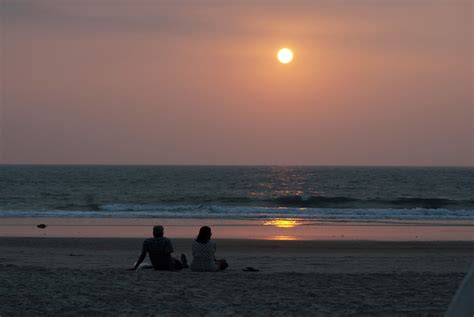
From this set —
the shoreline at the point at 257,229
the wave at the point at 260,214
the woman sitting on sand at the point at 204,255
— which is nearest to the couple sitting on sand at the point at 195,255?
the woman sitting on sand at the point at 204,255

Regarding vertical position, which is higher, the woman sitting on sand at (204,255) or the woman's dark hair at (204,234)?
→ the woman's dark hair at (204,234)

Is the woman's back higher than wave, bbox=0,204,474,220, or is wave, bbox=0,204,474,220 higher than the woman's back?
the woman's back

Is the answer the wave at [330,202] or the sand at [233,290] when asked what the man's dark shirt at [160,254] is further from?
the wave at [330,202]

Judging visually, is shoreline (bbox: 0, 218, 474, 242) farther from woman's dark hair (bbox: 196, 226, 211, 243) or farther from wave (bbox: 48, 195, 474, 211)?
wave (bbox: 48, 195, 474, 211)

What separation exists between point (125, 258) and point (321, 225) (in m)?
14.0

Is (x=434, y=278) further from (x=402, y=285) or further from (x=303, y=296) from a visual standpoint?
(x=303, y=296)

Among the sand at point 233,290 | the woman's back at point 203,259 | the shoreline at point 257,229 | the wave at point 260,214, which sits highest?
the woman's back at point 203,259

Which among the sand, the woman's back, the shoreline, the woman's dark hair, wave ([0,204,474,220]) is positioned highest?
the woman's dark hair

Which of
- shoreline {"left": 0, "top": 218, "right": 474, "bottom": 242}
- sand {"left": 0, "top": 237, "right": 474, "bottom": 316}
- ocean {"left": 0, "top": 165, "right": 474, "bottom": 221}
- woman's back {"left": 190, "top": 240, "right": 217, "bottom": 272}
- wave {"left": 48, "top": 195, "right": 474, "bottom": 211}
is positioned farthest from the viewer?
wave {"left": 48, "top": 195, "right": 474, "bottom": 211}

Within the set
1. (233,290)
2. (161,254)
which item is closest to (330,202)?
(161,254)

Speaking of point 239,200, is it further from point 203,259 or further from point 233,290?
point 233,290

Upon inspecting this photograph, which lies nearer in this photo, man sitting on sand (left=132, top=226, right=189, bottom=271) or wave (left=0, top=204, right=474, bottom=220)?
man sitting on sand (left=132, top=226, right=189, bottom=271)

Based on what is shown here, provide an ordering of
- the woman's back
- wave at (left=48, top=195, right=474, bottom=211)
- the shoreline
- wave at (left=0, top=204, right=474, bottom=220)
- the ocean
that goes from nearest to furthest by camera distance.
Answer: the woman's back, the shoreline, wave at (left=0, top=204, right=474, bottom=220), the ocean, wave at (left=48, top=195, right=474, bottom=211)

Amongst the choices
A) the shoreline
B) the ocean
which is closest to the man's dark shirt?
the shoreline
